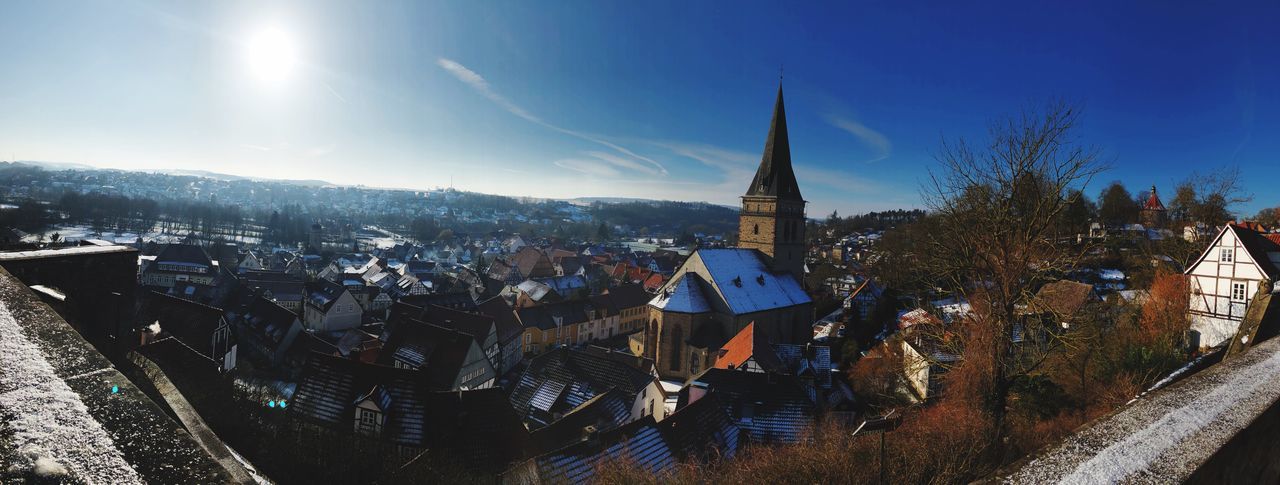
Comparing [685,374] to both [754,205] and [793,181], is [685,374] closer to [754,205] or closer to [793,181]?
[754,205]

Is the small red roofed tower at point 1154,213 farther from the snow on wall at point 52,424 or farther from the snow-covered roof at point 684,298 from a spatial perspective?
the snow on wall at point 52,424

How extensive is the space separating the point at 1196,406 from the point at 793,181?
96.2ft

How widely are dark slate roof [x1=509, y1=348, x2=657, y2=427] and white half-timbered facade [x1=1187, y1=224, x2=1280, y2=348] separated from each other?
20.2 metres

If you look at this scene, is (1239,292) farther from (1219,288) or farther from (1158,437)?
(1158,437)

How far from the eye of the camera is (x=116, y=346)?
23.6 feet

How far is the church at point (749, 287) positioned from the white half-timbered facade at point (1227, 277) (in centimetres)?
1567

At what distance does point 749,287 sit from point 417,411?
59.7 feet

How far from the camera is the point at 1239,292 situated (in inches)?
765

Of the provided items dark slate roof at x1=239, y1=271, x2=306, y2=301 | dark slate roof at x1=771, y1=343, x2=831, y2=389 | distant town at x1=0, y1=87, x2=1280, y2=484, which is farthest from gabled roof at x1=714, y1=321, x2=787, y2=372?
dark slate roof at x1=239, y1=271, x2=306, y2=301

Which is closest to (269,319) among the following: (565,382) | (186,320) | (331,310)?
(331,310)

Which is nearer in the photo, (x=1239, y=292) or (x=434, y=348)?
(x=1239, y=292)

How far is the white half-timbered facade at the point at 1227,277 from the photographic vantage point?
62.5 feet

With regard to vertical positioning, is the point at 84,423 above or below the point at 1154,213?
below

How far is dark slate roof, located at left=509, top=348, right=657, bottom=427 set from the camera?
2047 cm
